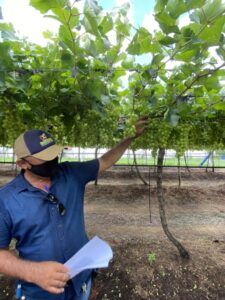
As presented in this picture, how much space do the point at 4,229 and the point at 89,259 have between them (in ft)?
1.74

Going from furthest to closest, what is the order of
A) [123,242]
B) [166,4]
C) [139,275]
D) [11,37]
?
[123,242] → [139,275] → [11,37] → [166,4]

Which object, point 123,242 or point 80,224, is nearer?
point 80,224

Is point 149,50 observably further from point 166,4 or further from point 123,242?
point 123,242

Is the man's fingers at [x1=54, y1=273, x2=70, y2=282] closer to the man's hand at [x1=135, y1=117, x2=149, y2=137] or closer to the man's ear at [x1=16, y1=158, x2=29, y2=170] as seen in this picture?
the man's ear at [x1=16, y1=158, x2=29, y2=170]

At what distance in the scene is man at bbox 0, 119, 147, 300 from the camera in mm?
1737

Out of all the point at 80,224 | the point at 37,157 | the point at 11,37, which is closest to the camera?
the point at 11,37

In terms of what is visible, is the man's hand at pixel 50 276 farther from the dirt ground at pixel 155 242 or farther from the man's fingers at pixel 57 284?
the dirt ground at pixel 155 242

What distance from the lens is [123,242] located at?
5.21m

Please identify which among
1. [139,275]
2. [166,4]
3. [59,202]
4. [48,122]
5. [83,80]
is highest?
[166,4]

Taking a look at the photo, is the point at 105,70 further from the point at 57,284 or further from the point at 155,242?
the point at 155,242

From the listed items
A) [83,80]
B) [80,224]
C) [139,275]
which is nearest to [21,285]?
[80,224]

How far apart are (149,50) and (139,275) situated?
335cm

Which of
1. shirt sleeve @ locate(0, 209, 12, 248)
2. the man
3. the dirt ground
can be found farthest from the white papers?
the dirt ground

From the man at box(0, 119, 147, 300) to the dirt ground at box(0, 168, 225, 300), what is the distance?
2.07 metres
